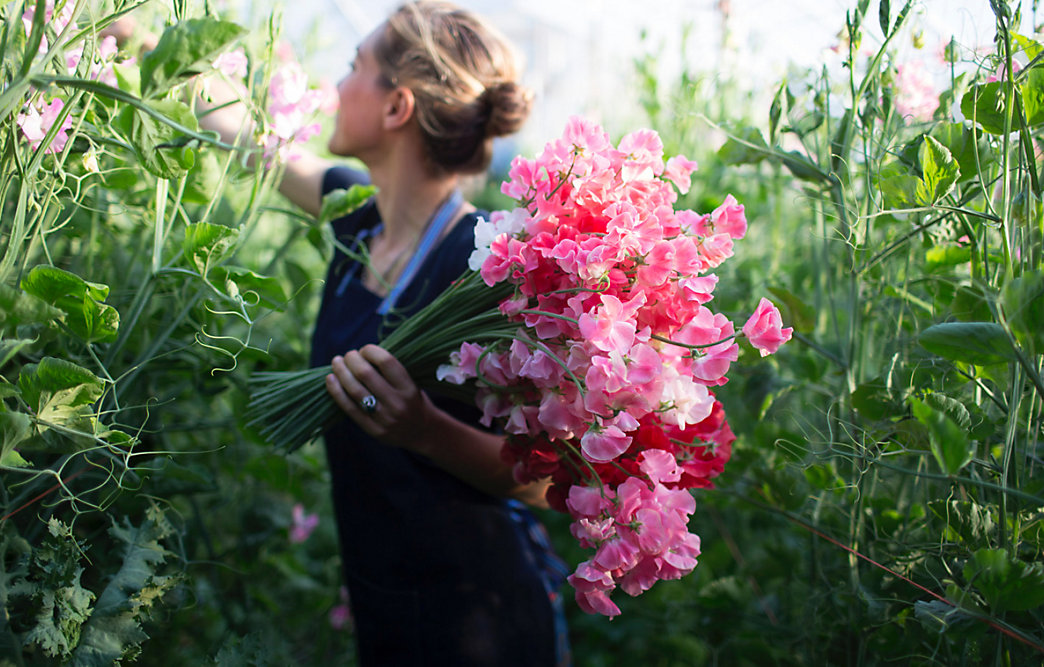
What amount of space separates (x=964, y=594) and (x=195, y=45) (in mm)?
703

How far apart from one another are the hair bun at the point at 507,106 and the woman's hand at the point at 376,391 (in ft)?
1.88

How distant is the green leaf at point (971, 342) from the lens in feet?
1.66

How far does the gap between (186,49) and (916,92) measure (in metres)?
0.89

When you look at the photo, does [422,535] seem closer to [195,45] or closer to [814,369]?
[814,369]

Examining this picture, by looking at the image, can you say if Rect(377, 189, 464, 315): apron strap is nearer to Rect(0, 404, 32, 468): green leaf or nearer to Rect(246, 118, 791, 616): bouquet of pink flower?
Rect(246, 118, 791, 616): bouquet of pink flower

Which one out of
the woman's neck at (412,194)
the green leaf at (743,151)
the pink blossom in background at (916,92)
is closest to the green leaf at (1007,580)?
the green leaf at (743,151)

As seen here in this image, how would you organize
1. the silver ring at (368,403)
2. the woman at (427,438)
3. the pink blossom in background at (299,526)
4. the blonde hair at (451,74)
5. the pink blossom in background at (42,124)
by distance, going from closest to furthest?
the pink blossom in background at (42,124) → the silver ring at (368,403) → the woman at (427,438) → the blonde hair at (451,74) → the pink blossom in background at (299,526)

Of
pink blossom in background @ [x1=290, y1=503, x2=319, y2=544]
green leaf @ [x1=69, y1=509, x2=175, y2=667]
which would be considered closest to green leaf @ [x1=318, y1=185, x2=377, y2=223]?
green leaf @ [x1=69, y1=509, x2=175, y2=667]

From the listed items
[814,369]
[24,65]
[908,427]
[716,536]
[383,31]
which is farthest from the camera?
[716,536]

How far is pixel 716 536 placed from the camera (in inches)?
66.7

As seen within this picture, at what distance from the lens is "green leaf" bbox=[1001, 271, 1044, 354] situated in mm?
469

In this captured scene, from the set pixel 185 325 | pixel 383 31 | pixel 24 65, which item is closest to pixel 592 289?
pixel 24 65

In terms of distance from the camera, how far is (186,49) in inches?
18.9

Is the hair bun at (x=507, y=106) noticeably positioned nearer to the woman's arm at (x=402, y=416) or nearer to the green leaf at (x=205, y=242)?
the woman's arm at (x=402, y=416)
